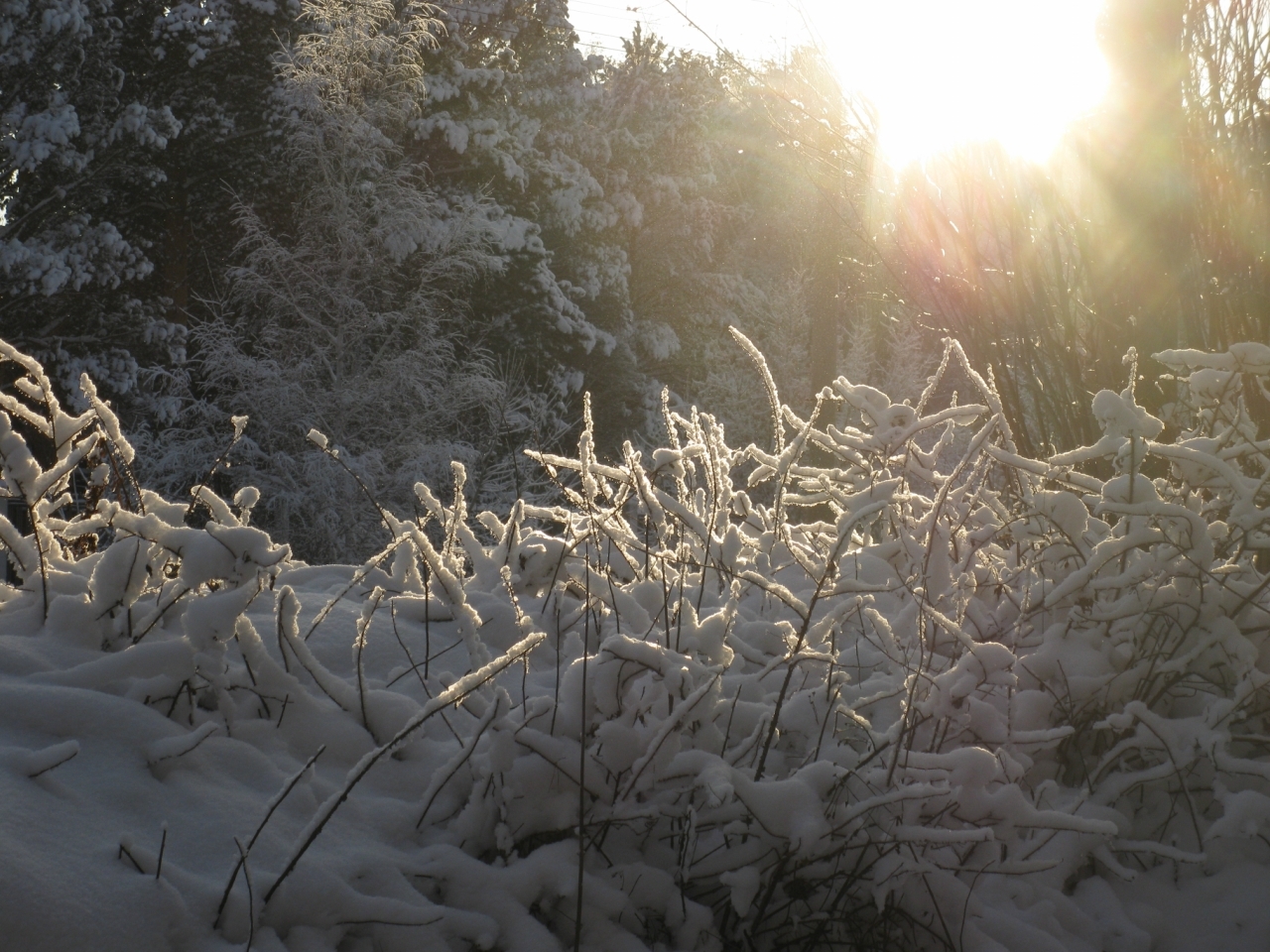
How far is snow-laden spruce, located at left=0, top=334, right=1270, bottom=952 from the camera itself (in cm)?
117

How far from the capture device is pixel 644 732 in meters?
1.39

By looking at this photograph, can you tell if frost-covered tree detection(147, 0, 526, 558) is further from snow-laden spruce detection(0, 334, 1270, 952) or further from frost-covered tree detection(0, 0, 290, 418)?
snow-laden spruce detection(0, 334, 1270, 952)

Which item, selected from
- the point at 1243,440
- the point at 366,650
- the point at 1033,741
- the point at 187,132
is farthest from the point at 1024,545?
the point at 187,132

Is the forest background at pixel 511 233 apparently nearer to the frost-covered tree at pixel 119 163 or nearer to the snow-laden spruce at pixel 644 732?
the frost-covered tree at pixel 119 163

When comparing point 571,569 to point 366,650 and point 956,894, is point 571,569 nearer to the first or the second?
point 366,650

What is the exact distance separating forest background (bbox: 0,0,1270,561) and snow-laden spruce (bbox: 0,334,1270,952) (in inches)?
43.0

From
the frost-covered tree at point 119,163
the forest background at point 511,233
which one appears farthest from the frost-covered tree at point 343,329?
the frost-covered tree at point 119,163

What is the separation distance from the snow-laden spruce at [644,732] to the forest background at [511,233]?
1.09 m

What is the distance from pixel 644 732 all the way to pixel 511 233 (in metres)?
15.5

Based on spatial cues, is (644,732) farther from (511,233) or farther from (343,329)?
(511,233)

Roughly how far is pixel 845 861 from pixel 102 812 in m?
0.91

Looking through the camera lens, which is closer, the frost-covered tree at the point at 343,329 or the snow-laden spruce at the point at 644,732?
the snow-laden spruce at the point at 644,732

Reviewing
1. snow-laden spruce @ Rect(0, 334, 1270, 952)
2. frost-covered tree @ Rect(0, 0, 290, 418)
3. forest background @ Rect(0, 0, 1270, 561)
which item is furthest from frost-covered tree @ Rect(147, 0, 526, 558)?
snow-laden spruce @ Rect(0, 334, 1270, 952)

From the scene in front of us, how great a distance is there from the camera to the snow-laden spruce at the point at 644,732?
117 centimetres
